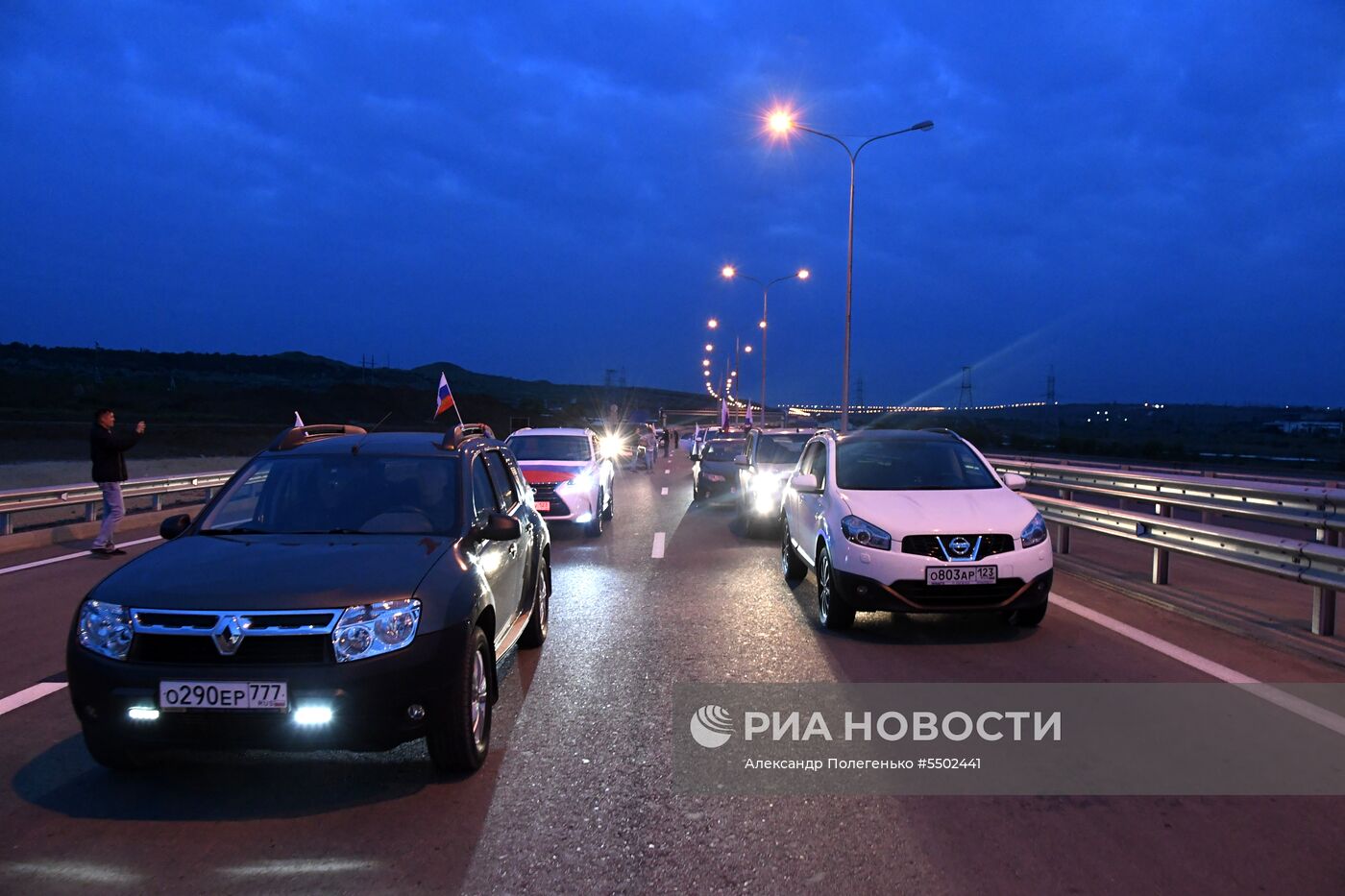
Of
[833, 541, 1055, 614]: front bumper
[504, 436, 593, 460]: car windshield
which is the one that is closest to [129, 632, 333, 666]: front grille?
[833, 541, 1055, 614]: front bumper

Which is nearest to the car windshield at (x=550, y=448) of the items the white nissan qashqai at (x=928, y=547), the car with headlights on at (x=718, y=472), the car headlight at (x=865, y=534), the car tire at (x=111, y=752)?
the car with headlights on at (x=718, y=472)

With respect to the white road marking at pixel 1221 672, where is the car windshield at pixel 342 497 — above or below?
above

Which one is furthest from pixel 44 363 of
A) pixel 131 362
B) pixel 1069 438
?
pixel 1069 438

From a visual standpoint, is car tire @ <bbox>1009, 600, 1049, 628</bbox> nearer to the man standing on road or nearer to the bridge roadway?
the bridge roadway

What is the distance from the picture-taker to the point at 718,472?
1945 cm

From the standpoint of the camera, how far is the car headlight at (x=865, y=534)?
746 centimetres

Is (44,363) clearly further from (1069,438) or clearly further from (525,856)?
(525,856)

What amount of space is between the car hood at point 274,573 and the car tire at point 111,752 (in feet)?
1.83

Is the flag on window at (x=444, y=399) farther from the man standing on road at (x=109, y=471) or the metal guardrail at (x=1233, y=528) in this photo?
the metal guardrail at (x=1233, y=528)

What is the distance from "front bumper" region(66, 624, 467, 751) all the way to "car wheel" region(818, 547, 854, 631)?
163 inches

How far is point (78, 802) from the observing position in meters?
4.20

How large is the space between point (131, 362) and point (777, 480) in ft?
540

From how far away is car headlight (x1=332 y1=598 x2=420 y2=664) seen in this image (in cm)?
416

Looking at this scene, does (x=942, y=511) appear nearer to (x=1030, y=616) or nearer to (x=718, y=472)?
(x=1030, y=616)
